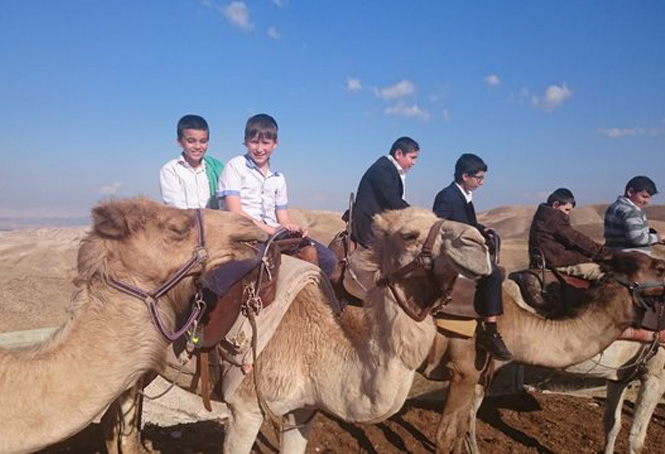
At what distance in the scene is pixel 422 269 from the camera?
9.98ft

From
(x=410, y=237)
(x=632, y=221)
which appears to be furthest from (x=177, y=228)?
(x=632, y=221)

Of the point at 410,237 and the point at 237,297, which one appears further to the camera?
the point at 237,297

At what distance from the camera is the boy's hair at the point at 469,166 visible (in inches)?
227

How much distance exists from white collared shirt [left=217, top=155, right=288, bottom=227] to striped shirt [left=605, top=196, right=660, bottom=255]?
499 cm

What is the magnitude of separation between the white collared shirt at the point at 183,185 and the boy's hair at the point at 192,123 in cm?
32

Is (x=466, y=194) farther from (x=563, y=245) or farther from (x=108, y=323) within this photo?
(x=108, y=323)

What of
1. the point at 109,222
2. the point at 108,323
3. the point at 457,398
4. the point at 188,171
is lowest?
the point at 457,398

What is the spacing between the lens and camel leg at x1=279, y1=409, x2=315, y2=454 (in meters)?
3.77

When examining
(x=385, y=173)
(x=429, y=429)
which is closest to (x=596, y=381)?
(x=429, y=429)

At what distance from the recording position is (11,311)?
34.9 feet

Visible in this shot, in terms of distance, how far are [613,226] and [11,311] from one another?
12.3 meters

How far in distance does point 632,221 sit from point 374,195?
158 inches

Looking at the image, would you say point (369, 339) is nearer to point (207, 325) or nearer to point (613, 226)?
point (207, 325)

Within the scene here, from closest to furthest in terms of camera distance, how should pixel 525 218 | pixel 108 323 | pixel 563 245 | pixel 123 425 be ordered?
pixel 108 323 → pixel 123 425 → pixel 563 245 → pixel 525 218
